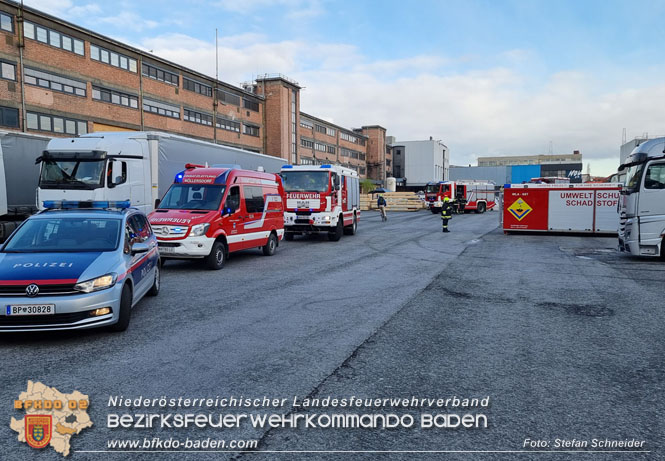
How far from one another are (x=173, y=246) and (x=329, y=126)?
7424 cm

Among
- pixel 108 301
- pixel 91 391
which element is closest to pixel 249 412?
pixel 91 391

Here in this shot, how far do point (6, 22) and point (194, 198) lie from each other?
26.8 meters

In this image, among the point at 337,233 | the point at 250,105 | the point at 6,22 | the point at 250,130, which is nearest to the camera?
the point at 337,233

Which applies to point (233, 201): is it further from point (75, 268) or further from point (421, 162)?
point (421, 162)

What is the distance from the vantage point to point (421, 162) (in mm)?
108188

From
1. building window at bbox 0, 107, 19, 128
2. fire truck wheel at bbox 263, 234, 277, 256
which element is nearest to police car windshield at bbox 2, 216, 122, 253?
fire truck wheel at bbox 263, 234, 277, 256

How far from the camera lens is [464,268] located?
12.4m

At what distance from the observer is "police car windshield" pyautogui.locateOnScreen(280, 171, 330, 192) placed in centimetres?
1844

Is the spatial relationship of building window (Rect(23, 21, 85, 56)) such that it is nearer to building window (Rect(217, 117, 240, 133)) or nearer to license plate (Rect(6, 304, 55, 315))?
building window (Rect(217, 117, 240, 133))

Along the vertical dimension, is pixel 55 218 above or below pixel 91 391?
above

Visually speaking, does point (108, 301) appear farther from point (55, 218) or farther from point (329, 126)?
point (329, 126)

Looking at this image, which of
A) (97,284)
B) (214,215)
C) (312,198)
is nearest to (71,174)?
(214,215)

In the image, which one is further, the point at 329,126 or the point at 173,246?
the point at 329,126

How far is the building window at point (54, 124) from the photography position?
105 feet
